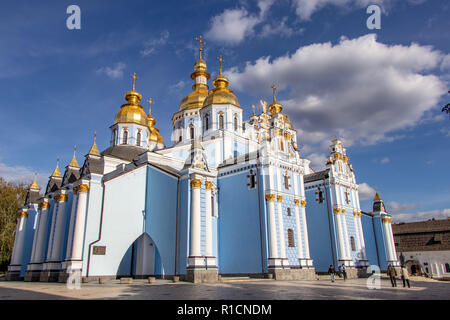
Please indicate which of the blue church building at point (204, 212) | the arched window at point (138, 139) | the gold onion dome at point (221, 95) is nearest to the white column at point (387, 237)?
the blue church building at point (204, 212)

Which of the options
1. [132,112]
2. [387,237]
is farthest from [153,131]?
[387,237]

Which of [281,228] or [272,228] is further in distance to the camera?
[281,228]

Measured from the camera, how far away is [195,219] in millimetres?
17047

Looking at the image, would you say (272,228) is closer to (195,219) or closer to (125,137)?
(195,219)

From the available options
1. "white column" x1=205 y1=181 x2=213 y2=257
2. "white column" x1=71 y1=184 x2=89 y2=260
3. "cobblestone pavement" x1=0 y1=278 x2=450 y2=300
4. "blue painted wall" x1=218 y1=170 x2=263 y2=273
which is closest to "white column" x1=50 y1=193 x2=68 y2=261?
"white column" x1=71 y1=184 x2=89 y2=260

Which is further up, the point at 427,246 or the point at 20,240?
the point at 20,240

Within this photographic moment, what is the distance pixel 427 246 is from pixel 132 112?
33.1 meters

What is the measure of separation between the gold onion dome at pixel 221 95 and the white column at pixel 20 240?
51.7ft

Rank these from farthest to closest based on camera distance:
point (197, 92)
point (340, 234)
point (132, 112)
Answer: point (197, 92)
point (132, 112)
point (340, 234)

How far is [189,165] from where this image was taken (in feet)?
61.0

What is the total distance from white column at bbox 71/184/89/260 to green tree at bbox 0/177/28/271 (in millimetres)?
16238
